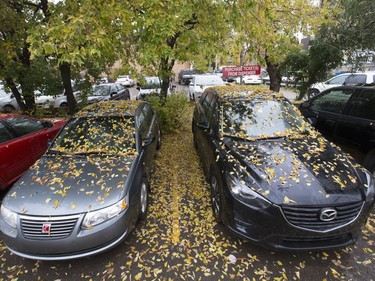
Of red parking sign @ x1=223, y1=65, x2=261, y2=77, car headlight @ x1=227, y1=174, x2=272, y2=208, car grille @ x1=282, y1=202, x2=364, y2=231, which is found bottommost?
car grille @ x1=282, y1=202, x2=364, y2=231

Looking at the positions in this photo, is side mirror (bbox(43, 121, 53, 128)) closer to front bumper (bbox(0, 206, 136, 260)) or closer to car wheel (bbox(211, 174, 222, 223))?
front bumper (bbox(0, 206, 136, 260))

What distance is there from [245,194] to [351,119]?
3274 millimetres

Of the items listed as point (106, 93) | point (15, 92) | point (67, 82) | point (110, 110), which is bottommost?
point (106, 93)

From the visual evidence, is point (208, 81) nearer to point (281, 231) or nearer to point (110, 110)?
point (110, 110)

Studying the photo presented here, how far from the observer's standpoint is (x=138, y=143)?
376 cm

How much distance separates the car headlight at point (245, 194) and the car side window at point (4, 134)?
409 centimetres

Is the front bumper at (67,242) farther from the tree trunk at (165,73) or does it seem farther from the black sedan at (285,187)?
the tree trunk at (165,73)

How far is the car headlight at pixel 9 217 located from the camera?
2.64m

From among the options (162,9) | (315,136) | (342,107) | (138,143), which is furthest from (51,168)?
(342,107)

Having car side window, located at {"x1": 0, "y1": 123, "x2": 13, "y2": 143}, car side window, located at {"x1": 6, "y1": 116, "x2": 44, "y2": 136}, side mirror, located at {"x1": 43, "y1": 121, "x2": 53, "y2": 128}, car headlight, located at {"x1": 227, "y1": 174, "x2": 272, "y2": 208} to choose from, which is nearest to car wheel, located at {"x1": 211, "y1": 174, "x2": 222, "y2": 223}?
car headlight, located at {"x1": 227, "y1": 174, "x2": 272, "y2": 208}

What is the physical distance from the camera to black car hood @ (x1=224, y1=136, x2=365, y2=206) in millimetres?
2572

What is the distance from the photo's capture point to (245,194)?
2.67 meters

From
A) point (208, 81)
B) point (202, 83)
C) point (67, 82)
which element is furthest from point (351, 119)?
point (208, 81)

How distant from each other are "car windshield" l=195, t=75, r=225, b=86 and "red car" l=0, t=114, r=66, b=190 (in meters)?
8.74
